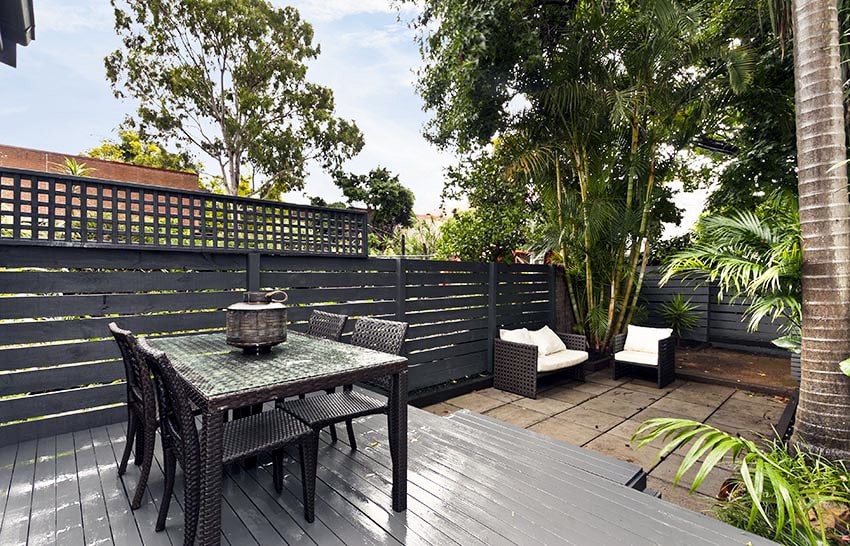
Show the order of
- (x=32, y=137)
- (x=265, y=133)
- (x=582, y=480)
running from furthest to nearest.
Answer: (x=265, y=133)
(x=32, y=137)
(x=582, y=480)

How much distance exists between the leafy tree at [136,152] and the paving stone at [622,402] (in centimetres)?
1441

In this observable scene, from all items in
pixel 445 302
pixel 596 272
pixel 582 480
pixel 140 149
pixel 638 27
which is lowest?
pixel 582 480

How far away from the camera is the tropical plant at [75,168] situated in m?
4.39

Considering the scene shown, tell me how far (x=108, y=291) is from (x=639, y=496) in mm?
3271

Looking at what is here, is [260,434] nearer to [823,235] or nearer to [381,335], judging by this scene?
[381,335]

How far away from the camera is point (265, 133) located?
528 inches

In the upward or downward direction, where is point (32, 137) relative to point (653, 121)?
upward

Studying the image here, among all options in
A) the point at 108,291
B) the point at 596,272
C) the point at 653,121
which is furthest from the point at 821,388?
the point at 108,291

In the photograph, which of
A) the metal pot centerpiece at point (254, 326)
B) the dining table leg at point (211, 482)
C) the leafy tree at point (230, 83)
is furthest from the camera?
the leafy tree at point (230, 83)

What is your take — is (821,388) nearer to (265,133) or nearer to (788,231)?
(788,231)

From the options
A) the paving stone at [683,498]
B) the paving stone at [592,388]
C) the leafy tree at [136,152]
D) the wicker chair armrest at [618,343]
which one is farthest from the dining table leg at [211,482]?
the leafy tree at [136,152]

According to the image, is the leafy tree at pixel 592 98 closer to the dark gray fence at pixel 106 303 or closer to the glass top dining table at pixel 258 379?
the dark gray fence at pixel 106 303

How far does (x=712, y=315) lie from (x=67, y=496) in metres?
8.60

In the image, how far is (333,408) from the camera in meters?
2.16
